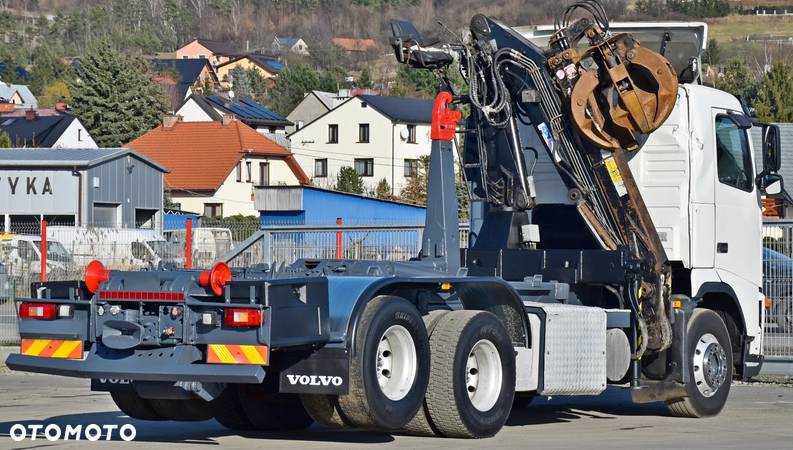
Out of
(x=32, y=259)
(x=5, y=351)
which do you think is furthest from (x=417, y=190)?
(x=5, y=351)

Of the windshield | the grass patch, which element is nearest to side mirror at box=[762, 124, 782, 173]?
the windshield

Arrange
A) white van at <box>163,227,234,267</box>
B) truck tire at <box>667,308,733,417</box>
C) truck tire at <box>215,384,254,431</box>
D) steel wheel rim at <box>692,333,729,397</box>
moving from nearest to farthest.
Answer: truck tire at <box>215,384,254,431</box>, truck tire at <box>667,308,733,417</box>, steel wheel rim at <box>692,333,729,397</box>, white van at <box>163,227,234,267</box>

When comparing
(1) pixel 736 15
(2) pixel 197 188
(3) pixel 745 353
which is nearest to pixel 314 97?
(2) pixel 197 188

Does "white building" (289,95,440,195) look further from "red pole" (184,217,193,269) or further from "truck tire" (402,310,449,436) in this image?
"truck tire" (402,310,449,436)

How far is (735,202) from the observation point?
50.5ft

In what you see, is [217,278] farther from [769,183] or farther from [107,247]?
[107,247]

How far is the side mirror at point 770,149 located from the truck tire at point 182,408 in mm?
6332

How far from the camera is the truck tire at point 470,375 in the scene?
473 inches

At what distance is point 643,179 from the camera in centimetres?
1473

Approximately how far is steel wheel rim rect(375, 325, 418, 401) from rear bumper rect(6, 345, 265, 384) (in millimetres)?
1215

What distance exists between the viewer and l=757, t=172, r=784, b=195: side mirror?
15.6 metres

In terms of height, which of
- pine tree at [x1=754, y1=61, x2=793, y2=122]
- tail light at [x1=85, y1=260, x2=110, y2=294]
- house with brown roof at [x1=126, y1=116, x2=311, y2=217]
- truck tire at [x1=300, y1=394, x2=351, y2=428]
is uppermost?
pine tree at [x1=754, y1=61, x2=793, y2=122]

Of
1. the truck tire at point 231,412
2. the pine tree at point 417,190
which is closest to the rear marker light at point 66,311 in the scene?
the truck tire at point 231,412

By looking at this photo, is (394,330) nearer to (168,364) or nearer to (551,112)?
(168,364)
